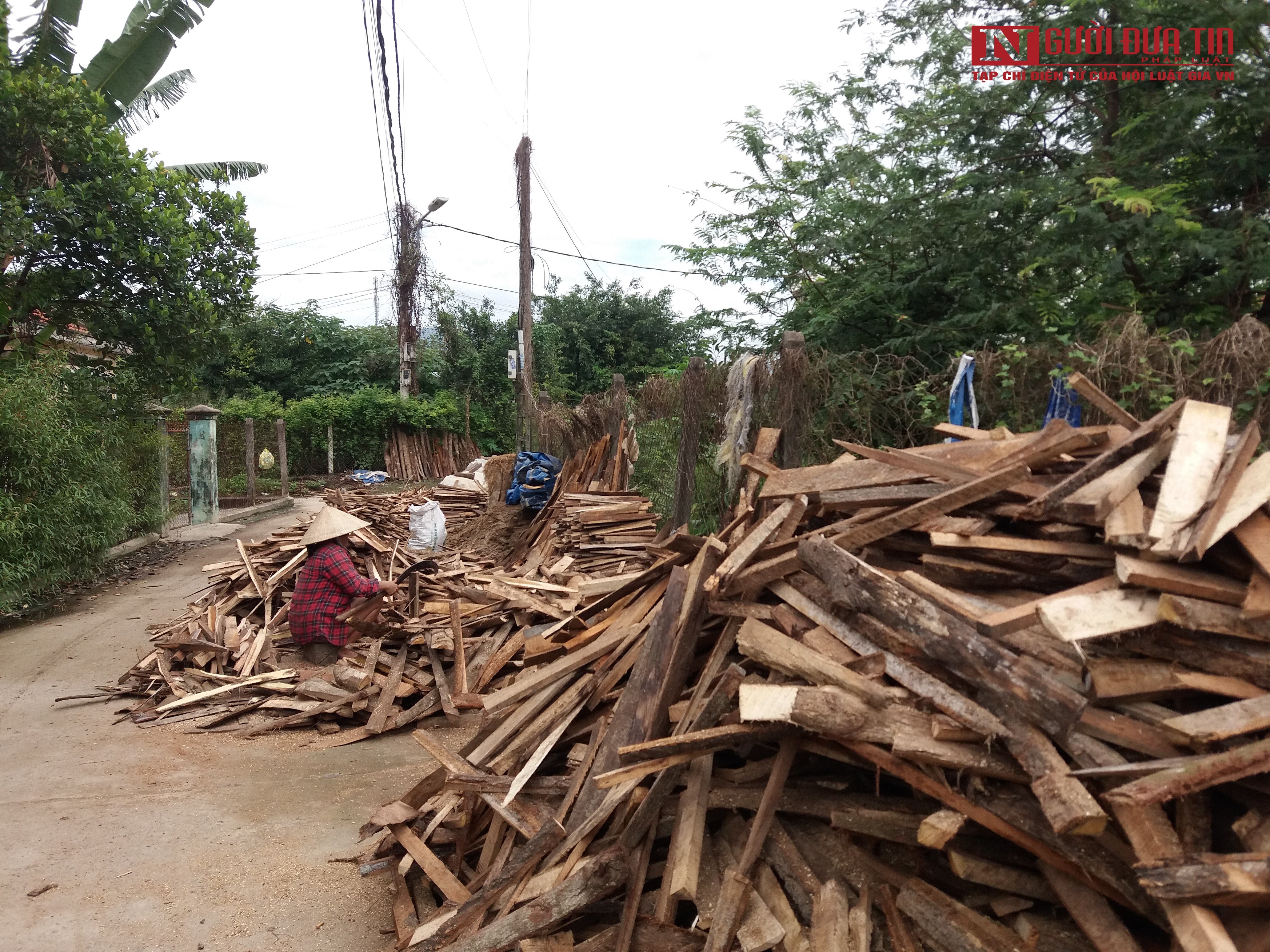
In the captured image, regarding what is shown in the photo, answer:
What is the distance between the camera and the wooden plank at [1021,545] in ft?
8.93

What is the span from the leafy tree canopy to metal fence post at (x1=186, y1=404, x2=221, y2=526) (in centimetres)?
1272

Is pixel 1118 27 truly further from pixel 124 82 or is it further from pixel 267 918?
pixel 124 82

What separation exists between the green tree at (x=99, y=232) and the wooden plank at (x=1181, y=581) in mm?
11974

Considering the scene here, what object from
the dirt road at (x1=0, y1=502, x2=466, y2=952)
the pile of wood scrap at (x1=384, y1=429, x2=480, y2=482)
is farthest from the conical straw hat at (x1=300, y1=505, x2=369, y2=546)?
the pile of wood scrap at (x1=384, y1=429, x2=480, y2=482)

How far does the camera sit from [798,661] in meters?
2.78

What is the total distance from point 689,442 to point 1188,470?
507 cm

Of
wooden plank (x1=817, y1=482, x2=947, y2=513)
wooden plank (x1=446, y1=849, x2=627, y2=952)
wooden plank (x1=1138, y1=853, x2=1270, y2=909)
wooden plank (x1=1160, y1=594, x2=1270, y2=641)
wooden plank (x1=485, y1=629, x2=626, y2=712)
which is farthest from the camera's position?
wooden plank (x1=485, y1=629, x2=626, y2=712)

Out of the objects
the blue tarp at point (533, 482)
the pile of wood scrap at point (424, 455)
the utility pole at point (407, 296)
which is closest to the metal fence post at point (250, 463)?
the pile of wood scrap at point (424, 455)

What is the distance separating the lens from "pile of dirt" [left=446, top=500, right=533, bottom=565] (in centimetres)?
1036

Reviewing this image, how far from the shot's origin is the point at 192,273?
39.9 feet

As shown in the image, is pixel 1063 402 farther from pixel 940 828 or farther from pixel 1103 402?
pixel 940 828

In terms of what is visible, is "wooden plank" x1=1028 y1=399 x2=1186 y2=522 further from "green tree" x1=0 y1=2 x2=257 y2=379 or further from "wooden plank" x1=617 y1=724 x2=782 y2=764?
"green tree" x1=0 y1=2 x2=257 y2=379

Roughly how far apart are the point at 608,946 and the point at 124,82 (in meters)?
14.4

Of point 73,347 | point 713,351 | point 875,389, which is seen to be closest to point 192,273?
point 73,347
